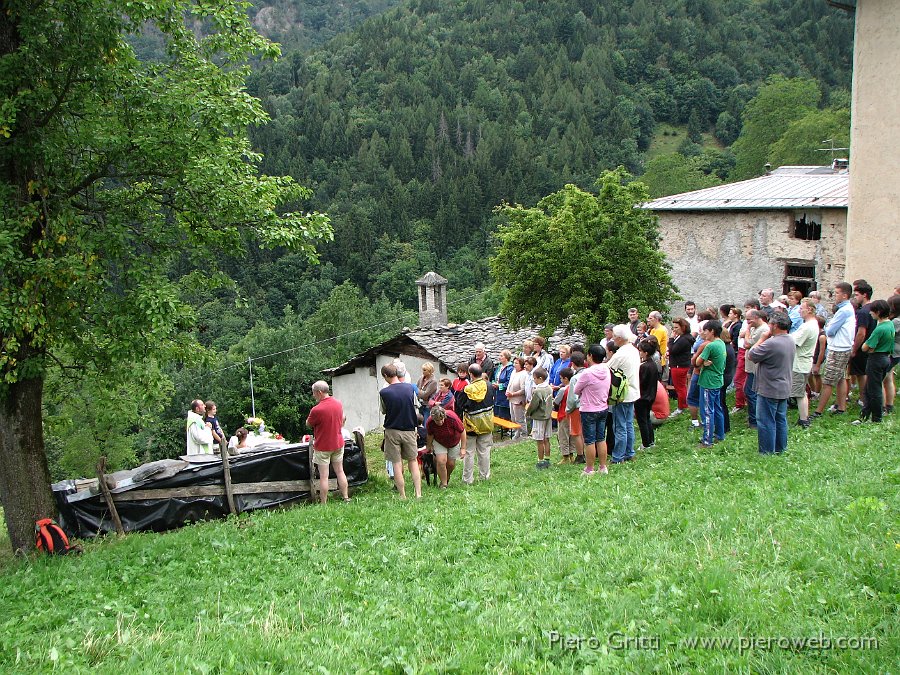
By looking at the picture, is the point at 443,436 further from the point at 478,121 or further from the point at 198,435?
the point at 478,121

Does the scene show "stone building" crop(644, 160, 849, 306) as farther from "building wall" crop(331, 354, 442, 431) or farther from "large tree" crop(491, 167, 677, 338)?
"building wall" crop(331, 354, 442, 431)

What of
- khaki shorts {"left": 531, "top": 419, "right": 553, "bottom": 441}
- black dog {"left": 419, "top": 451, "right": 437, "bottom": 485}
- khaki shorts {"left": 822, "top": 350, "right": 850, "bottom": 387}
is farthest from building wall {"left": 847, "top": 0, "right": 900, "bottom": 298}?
black dog {"left": 419, "top": 451, "right": 437, "bottom": 485}

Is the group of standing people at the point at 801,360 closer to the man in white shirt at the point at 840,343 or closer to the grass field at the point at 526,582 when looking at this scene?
the man in white shirt at the point at 840,343

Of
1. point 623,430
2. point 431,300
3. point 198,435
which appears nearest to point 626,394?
point 623,430

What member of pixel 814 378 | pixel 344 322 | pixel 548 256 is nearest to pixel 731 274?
pixel 548 256

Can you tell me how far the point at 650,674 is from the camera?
4113 mm

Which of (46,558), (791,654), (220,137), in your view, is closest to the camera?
(791,654)

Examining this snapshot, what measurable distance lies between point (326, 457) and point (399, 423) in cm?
136

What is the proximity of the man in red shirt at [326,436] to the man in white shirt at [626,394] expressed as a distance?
3.78 m

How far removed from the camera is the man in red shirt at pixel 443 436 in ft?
33.2

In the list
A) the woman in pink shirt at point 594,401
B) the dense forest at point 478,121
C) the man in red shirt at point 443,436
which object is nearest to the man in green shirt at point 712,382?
the woman in pink shirt at point 594,401

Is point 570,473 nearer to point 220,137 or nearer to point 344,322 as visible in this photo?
point 220,137

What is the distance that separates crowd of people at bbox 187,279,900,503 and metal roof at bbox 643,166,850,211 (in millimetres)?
12004

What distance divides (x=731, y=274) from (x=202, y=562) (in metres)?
21.0
